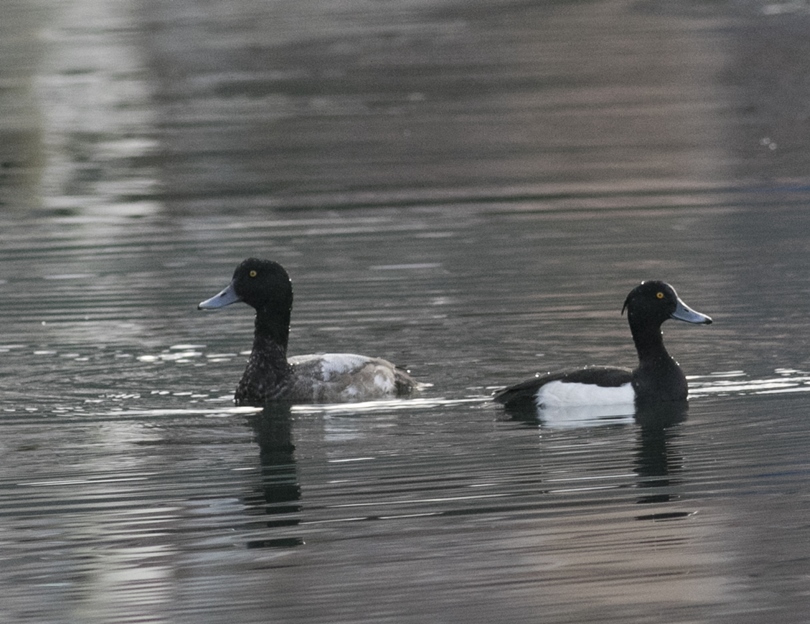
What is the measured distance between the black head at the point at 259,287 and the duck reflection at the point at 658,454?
8.58 ft

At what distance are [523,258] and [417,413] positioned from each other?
16.9 feet

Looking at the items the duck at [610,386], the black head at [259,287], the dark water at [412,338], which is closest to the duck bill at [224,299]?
the black head at [259,287]

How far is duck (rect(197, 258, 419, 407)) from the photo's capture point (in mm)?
12141

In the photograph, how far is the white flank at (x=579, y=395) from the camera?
11594 millimetres

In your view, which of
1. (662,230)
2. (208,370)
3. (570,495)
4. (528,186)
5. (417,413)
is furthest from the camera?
(528,186)

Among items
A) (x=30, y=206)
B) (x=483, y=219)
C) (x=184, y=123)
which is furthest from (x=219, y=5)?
(x=483, y=219)

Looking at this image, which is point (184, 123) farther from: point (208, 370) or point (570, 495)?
point (570, 495)

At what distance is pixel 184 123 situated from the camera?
2831cm

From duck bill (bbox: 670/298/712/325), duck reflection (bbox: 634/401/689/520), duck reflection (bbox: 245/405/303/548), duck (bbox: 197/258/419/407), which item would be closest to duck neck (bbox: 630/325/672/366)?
duck bill (bbox: 670/298/712/325)

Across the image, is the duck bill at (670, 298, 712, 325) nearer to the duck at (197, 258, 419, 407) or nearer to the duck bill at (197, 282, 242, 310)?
the duck at (197, 258, 419, 407)

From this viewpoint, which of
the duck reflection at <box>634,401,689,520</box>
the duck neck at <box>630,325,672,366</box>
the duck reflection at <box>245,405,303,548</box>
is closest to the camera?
the duck reflection at <box>245,405,303,548</box>

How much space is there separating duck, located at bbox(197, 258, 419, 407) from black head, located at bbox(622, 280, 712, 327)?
154 cm

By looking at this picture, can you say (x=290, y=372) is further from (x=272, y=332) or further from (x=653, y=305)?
(x=653, y=305)

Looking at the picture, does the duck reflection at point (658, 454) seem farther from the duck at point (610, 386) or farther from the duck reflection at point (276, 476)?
the duck reflection at point (276, 476)
